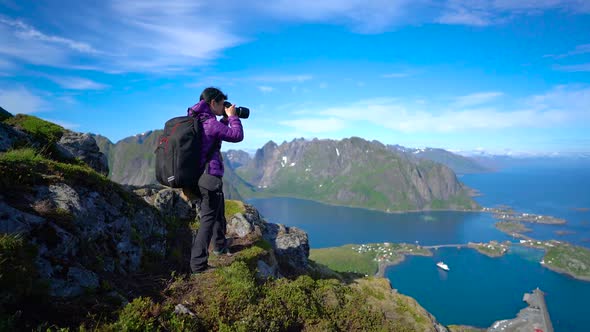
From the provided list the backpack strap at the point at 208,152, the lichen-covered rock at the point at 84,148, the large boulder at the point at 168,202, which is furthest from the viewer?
the large boulder at the point at 168,202

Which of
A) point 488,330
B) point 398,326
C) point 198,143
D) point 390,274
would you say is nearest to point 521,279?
point 390,274

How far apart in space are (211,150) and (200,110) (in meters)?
1.06

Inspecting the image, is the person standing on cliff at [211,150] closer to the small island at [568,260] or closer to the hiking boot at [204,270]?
the hiking boot at [204,270]

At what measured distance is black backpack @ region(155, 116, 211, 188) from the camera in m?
7.07

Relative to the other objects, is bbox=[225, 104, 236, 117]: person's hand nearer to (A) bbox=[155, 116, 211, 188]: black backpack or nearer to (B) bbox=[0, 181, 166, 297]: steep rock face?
(A) bbox=[155, 116, 211, 188]: black backpack

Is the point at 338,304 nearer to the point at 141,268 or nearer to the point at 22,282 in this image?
the point at 141,268

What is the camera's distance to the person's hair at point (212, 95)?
26.0 ft

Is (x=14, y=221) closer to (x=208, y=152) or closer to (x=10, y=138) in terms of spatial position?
(x=208, y=152)

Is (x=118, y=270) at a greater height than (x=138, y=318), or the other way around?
(x=138, y=318)

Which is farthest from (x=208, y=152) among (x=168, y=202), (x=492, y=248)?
(x=492, y=248)

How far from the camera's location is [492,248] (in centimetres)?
16350

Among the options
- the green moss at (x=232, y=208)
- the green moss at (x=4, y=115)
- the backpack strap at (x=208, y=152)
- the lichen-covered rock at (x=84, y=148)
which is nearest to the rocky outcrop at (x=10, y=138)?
the lichen-covered rock at (x=84, y=148)

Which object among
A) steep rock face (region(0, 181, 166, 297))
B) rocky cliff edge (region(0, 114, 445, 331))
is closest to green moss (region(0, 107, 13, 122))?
rocky cliff edge (region(0, 114, 445, 331))

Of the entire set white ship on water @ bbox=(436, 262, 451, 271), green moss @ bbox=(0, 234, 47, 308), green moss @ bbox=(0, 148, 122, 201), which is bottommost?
white ship on water @ bbox=(436, 262, 451, 271)
